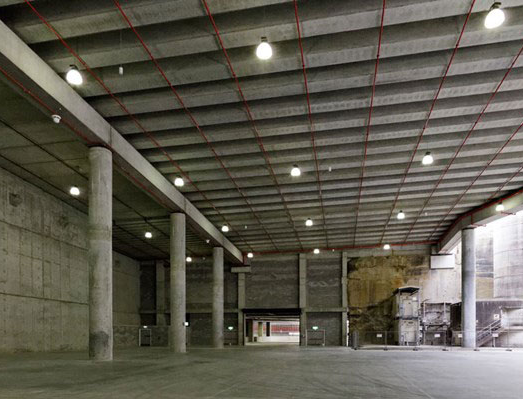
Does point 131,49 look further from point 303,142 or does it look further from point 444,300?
point 444,300

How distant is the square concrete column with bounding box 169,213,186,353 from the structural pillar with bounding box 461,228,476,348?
70.2 feet

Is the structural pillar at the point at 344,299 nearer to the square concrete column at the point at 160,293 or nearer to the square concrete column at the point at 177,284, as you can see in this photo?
the square concrete column at the point at 160,293

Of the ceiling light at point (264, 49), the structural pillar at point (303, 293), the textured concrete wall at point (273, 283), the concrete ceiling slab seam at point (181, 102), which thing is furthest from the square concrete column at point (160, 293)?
the ceiling light at point (264, 49)

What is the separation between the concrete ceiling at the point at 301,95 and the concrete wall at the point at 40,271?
2885 mm

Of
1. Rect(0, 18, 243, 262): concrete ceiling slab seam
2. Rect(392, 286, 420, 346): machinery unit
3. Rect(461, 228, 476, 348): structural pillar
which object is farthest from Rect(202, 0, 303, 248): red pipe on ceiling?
Rect(392, 286, 420, 346): machinery unit

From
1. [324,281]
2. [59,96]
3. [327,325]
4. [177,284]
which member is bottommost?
[327,325]

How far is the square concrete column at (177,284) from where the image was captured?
2831 centimetres

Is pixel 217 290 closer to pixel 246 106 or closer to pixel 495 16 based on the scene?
pixel 246 106

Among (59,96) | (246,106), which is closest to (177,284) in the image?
(246,106)

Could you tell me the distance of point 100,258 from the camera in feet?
59.9

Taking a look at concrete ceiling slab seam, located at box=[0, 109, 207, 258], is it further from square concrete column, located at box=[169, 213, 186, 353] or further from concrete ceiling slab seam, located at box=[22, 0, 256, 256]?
concrete ceiling slab seam, located at box=[22, 0, 256, 256]

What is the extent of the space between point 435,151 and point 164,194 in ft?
46.3

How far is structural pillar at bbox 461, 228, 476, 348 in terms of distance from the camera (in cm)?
3581

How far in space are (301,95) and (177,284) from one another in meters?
15.5
